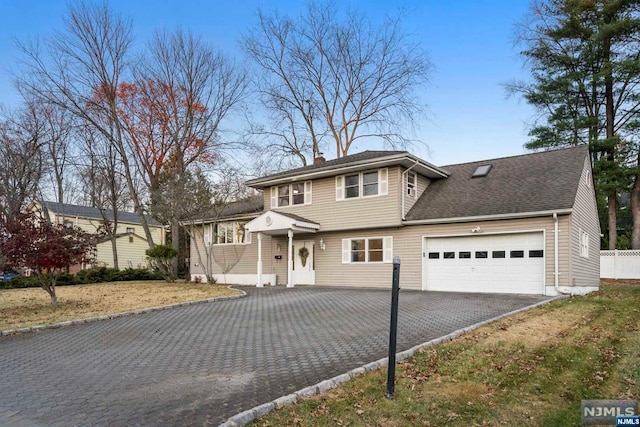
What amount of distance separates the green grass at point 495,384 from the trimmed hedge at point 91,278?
22.5m

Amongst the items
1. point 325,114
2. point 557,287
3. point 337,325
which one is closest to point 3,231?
point 337,325

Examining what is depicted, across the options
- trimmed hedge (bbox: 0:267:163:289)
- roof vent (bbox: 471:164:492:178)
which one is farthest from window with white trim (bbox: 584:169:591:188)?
trimmed hedge (bbox: 0:267:163:289)

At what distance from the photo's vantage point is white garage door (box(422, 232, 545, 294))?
13703 mm

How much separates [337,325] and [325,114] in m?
23.7

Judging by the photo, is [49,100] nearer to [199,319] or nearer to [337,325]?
[199,319]

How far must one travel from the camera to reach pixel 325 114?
30.5 metres

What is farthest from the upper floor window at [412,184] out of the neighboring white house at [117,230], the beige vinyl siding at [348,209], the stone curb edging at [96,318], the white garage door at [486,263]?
the neighboring white house at [117,230]

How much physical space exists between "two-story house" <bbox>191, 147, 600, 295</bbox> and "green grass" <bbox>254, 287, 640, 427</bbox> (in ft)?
20.9

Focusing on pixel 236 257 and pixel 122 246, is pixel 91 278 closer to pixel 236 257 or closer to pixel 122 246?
pixel 236 257

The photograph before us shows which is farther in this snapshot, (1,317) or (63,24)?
(63,24)

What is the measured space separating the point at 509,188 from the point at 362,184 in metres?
5.52


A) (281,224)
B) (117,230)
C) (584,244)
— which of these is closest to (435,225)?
(584,244)

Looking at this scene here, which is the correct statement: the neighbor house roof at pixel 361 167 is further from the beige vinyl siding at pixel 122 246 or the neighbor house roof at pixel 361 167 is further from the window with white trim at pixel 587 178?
the beige vinyl siding at pixel 122 246

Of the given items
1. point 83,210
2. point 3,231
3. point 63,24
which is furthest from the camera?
point 83,210
